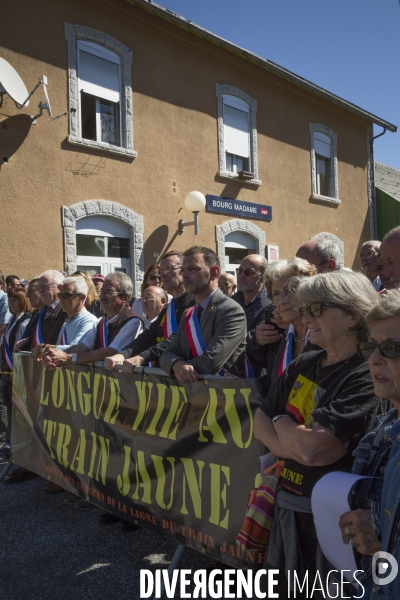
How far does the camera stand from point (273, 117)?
1421 centimetres

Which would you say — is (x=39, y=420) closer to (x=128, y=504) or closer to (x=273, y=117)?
(x=128, y=504)

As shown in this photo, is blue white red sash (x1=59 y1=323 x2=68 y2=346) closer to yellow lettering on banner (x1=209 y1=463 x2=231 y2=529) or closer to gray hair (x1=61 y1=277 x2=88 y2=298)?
gray hair (x1=61 y1=277 x2=88 y2=298)

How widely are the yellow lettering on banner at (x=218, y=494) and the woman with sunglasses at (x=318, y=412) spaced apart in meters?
0.57

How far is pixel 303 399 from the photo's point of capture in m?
2.19

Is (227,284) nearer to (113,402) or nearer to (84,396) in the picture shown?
(84,396)

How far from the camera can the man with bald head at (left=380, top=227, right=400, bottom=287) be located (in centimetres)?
345

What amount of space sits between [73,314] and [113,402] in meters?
1.52

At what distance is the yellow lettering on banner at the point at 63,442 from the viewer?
4.11 m

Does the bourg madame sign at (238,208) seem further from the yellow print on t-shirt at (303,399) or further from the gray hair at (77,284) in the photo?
the yellow print on t-shirt at (303,399)

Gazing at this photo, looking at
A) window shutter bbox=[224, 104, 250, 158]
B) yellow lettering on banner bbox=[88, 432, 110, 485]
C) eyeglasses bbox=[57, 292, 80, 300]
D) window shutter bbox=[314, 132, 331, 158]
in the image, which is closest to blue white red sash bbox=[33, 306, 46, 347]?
eyeglasses bbox=[57, 292, 80, 300]

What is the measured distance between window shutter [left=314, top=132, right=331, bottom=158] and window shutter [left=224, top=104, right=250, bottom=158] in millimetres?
3083

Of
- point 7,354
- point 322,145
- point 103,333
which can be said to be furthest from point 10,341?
point 322,145

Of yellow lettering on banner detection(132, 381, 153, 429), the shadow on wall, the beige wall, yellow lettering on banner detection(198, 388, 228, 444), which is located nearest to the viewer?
yellow lettering on banner detection(198, 388, 228, 444)

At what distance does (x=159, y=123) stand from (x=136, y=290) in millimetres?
3845
